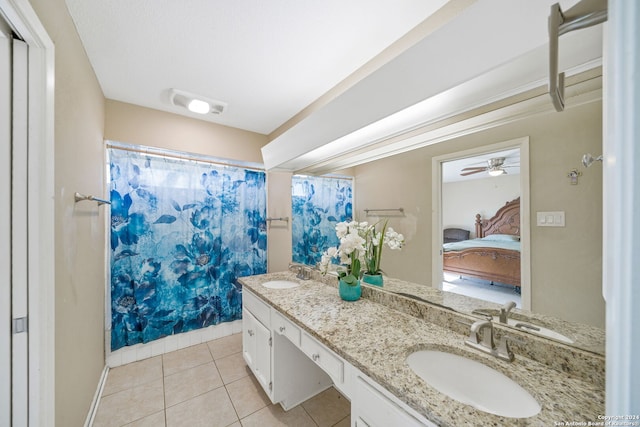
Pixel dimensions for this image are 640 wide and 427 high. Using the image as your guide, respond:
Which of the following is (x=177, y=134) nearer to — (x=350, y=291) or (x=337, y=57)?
(x=337, y=57)

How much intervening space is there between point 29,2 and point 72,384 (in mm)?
1657

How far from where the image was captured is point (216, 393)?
1750mm

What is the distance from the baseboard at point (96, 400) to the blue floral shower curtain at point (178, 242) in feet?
0.74

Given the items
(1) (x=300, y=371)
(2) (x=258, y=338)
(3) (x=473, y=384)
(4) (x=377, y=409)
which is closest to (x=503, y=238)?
(3) (x=473, y=384)

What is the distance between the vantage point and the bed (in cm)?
99

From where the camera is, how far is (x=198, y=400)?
1683 mm

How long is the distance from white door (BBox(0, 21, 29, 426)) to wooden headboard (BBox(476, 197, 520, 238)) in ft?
5.96

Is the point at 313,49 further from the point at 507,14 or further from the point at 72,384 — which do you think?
the point at 72,384

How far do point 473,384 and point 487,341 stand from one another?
167 millimetres

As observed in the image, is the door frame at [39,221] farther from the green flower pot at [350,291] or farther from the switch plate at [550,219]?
the switch plate at [550,219]

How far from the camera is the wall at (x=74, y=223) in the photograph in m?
1.06

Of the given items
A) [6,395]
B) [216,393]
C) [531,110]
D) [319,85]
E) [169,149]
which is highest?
[319,85]

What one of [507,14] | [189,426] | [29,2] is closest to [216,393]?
[189,426]

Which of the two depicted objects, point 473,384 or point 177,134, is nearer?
point 473,384
